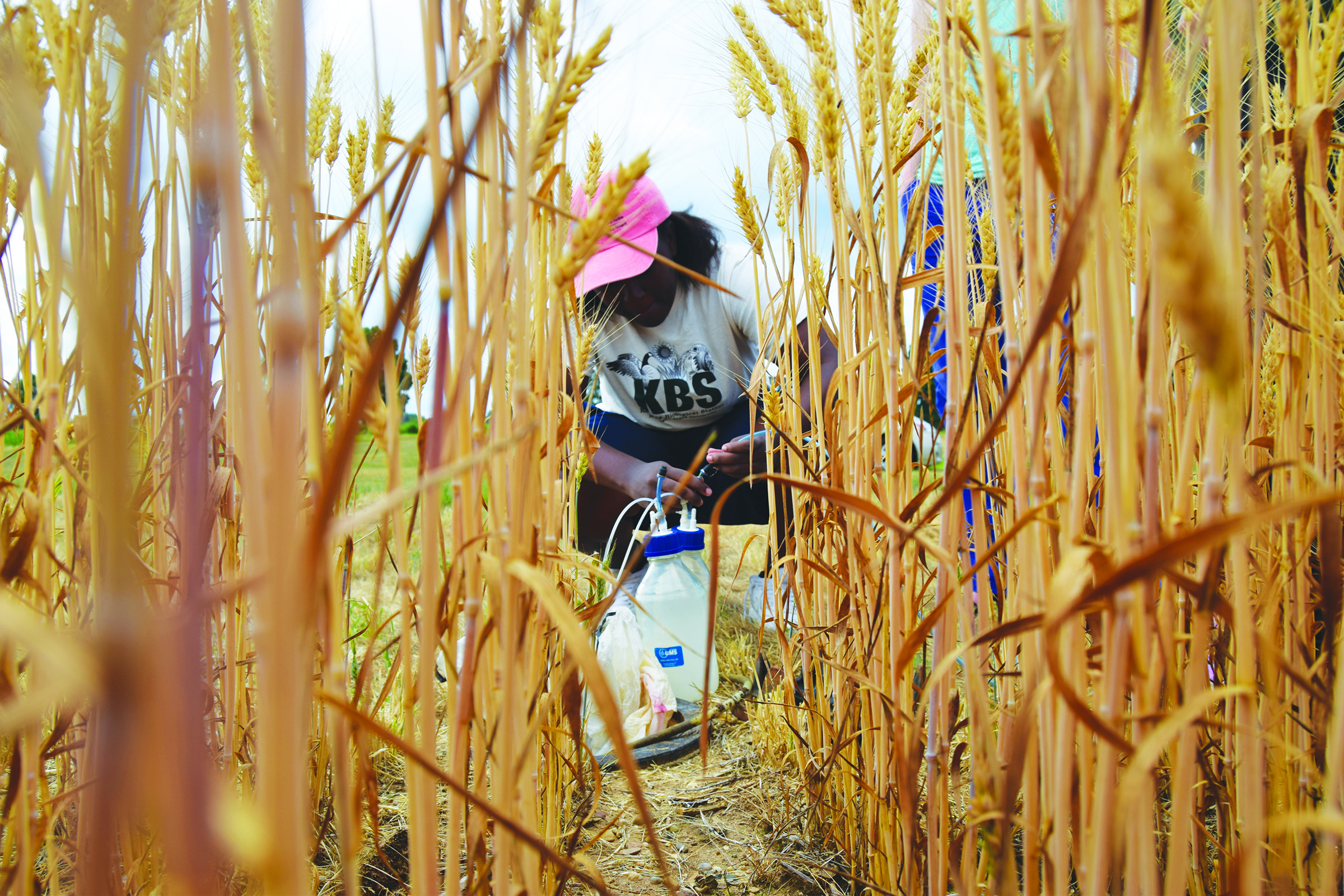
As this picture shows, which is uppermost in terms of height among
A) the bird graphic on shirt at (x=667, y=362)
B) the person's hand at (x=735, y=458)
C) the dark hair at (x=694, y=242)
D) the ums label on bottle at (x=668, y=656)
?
the dark hair at (x=694, y=242)

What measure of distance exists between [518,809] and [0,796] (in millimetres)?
762

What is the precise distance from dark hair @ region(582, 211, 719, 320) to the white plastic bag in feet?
3.44

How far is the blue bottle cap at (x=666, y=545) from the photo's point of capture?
4.91 feet

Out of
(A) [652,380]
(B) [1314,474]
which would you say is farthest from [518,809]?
(A) [652,380]

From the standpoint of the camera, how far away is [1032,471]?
0.38 m

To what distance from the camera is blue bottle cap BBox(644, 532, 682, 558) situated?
1497 millimetres

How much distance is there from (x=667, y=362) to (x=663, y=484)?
632 millimetres

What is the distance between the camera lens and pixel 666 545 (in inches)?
59.1

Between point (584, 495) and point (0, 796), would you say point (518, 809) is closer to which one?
point (0, 796)

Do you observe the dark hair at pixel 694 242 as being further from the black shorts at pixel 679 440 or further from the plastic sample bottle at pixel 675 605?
the plastic sample bottle at pixel 675 605

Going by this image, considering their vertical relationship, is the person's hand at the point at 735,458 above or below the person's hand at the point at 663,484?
above

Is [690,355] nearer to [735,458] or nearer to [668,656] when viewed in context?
[735,458]

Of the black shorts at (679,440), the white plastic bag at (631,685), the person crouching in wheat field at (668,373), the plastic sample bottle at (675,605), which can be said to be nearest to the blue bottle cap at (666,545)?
the plastic sample bottle at (675,605)

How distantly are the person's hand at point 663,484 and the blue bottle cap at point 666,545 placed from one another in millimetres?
71
